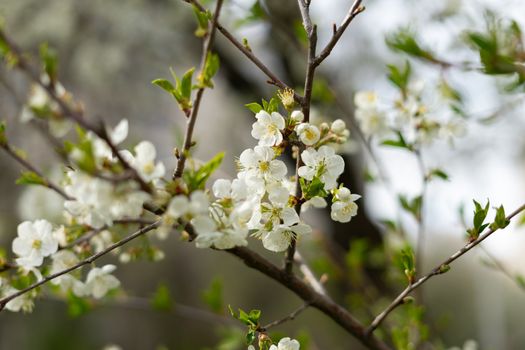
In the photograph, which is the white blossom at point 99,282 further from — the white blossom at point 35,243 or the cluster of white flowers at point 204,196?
the white blossom at point 35,243

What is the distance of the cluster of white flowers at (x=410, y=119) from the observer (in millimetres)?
1055

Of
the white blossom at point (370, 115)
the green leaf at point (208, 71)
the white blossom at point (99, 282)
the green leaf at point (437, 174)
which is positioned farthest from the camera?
the white blossom at point (370, 115)

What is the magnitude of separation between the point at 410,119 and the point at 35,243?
720mm

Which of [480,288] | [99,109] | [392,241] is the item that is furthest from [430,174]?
[480,288]

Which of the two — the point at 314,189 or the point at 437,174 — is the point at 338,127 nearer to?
the point at 314,189

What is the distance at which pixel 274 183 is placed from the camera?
674mm

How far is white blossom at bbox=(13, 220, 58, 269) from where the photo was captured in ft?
2.42

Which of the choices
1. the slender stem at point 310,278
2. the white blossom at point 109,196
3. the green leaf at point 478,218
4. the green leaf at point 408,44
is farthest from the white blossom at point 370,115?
the white blossom at point 109,196

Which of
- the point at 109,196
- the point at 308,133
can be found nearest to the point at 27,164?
the point at 109,196

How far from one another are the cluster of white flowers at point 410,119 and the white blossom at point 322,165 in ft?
1.33

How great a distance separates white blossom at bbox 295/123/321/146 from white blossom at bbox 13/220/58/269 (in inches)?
14.4

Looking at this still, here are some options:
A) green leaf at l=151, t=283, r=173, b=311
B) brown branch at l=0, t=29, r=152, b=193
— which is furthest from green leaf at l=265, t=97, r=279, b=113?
green leaf at l=151, t=283, r=173, b=311

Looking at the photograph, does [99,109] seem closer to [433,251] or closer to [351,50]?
[351,50]

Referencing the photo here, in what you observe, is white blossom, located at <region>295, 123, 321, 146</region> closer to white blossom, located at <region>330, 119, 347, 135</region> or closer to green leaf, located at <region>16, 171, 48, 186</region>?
white blossom, located at <region>330, 119, 347, 135</region>
